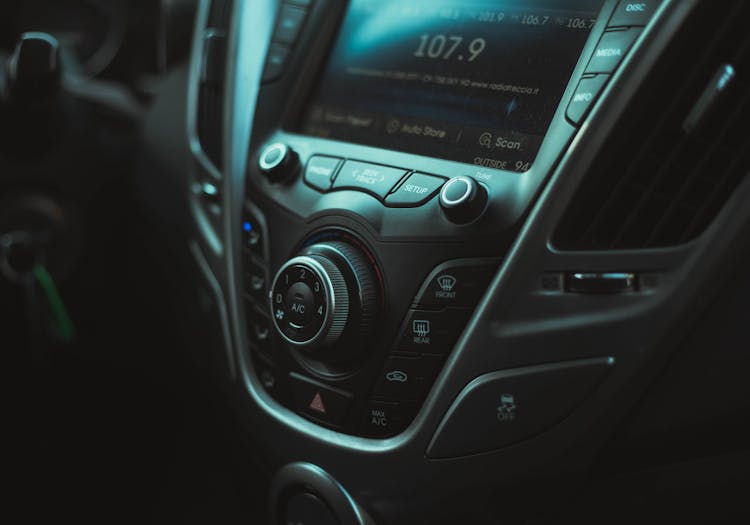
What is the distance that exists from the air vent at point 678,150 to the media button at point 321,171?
240 mm

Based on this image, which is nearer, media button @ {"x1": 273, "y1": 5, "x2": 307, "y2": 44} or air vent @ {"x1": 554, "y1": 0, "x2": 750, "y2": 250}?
air vent @ {"x1": 554, "y1": 0, "x2": 750, "y2": 250}

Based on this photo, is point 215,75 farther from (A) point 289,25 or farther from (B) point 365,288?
(B) point 365,288

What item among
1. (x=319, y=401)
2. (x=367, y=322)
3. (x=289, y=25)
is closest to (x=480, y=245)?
(x=367, y=322)

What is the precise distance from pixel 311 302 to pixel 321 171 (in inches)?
6.2

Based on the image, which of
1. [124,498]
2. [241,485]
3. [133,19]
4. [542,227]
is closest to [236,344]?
[241,485]

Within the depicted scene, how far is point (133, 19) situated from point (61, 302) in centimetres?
74

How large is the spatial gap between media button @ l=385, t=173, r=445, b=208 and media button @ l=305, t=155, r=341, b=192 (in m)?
0.08

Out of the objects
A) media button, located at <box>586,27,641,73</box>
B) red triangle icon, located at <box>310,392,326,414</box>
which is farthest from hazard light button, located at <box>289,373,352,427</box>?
media button, located at <box>586,27,641,73</box>

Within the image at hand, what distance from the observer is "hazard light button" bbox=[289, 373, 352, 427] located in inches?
30.4

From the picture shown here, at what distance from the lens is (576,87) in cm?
68

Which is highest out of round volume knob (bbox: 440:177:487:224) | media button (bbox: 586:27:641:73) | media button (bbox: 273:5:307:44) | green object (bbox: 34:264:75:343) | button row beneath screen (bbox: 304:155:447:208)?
media button (bbox: 586:27:641:73)

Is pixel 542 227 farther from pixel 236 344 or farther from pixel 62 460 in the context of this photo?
pixel 62 460

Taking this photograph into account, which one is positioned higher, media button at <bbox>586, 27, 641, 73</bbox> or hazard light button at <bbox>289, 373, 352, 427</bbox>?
media button at <bbox>586, 27, 641, 73</bbox>

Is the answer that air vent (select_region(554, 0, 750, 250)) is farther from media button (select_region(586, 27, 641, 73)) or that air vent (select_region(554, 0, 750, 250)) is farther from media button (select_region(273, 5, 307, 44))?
media button (select_region(273, 5, 307, 44))
